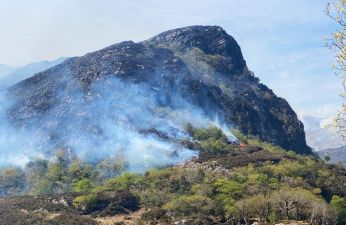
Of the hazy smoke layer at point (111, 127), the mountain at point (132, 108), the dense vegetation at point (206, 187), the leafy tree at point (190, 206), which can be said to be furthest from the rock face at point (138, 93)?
the leafy tree at point (190, 206)

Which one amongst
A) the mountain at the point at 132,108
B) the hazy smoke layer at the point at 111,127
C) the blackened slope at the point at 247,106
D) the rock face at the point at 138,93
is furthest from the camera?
the blackened slope at the point at 247,106

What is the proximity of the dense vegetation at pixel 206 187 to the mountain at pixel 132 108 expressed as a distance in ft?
29.4

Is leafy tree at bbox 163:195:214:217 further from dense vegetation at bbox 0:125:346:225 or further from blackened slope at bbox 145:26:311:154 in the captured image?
blackened slope at bbox 145:26:311:154

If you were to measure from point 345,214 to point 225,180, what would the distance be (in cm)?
1890

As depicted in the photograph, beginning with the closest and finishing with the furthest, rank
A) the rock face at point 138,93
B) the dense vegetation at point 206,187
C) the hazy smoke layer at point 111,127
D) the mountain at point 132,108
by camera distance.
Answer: the dense vegetation at point 206,187 → the hazy smoke layer at point 111,127 → the mountain at point 132,108 → the rock face at point 138,93

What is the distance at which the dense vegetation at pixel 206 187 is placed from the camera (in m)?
68.4

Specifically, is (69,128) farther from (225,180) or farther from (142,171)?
(225,180)

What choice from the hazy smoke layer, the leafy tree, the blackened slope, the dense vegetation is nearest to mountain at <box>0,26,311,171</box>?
the hazy smoke layer

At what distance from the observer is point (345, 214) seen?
73.3m

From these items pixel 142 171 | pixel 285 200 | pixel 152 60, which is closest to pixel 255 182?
pixel 285 200

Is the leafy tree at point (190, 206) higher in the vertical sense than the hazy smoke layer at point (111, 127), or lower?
lower

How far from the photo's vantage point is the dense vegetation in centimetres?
6844

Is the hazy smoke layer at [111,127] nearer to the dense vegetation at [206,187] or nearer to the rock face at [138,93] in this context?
the rock face at [138,93]

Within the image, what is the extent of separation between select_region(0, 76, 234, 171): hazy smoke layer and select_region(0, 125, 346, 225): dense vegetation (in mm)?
5810
